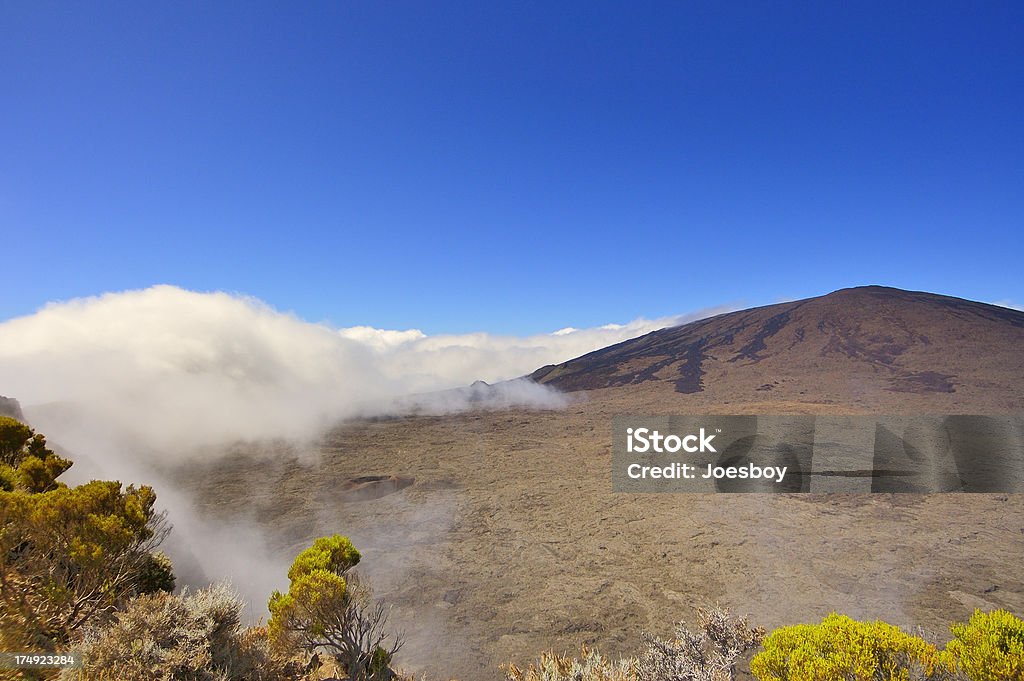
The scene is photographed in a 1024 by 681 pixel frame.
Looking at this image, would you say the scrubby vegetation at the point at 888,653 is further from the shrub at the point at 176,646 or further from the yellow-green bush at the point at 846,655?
the shrub at the point at 176,646

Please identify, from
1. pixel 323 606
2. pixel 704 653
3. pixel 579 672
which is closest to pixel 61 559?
pixel 323 606

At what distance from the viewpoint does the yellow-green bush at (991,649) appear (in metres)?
5.18

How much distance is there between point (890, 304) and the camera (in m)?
74.8

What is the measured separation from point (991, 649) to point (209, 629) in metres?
10.8

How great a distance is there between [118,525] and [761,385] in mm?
60334

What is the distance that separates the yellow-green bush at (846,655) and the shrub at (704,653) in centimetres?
281

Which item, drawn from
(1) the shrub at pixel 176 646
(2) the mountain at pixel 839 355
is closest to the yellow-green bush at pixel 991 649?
(1) the shrub at pixel 176 646

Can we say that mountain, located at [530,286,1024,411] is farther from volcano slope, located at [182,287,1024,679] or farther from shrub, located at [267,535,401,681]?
shrub, located at [267,535,401,681]

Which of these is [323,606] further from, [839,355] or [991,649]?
[839,355]

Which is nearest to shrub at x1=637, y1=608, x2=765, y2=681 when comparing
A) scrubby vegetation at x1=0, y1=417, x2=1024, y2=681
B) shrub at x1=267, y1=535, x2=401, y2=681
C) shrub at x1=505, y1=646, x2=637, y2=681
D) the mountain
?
scrubby vegetation at x1=0, y1=417, x2=1024, y2=681

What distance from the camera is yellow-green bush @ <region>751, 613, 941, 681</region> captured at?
5621mm

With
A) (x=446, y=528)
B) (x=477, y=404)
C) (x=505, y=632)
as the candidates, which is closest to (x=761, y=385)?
(x=477, y=404)

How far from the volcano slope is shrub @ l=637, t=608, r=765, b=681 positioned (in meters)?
2.70

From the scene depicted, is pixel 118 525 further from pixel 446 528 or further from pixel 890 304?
pixel 890 304
